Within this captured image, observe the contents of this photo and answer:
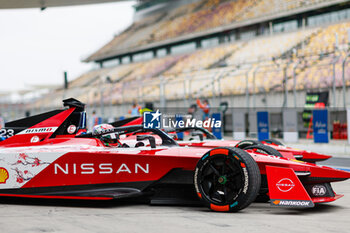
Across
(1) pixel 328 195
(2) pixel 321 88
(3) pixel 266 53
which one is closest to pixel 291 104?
(2) pixel 321 88

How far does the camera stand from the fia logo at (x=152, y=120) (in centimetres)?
649

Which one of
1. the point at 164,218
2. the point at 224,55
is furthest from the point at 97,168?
the point at 224,55

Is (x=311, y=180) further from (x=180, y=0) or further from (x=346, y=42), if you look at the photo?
(x=180, y=0)

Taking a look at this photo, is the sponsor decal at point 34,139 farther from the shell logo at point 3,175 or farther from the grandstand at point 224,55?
the grandstand at point 224,55

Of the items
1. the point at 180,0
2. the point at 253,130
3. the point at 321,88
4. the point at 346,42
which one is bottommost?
the point at 253,130

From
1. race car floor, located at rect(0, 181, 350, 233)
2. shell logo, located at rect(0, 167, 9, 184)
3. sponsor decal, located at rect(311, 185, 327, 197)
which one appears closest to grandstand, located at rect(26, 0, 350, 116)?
sponsor decal, located at rect(311, 185, 327, 197)

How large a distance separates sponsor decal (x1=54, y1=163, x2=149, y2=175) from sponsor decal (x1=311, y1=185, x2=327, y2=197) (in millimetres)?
1894

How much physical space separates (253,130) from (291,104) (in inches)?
94.9

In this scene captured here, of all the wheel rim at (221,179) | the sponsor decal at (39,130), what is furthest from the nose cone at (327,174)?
the sponsor decal at (39,130)

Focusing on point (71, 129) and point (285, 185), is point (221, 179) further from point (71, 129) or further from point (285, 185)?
point (71, 129)

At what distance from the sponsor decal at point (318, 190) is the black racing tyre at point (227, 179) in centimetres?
72

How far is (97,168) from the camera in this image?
605cm

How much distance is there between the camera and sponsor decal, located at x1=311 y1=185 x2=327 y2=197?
218 inches

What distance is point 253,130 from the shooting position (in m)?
18.3
